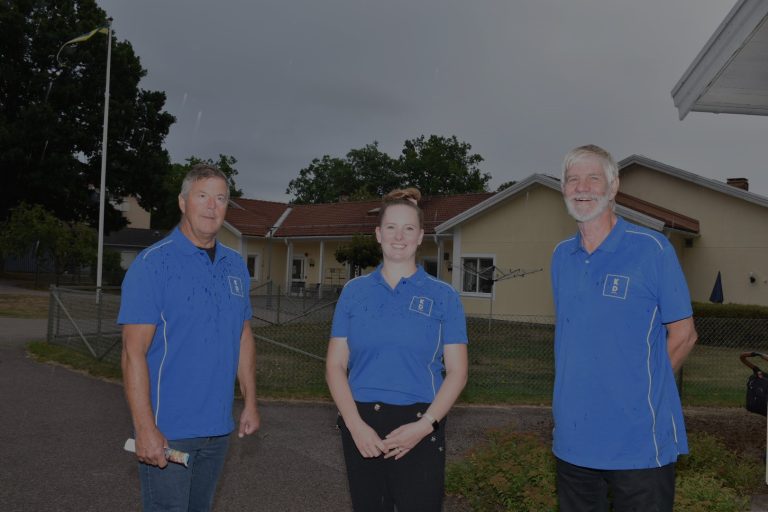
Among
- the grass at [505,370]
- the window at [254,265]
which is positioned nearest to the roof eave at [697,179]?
the grass at [505,370]

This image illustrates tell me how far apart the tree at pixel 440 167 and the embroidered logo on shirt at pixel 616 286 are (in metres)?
60.1

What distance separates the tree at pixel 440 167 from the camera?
63.9 meters

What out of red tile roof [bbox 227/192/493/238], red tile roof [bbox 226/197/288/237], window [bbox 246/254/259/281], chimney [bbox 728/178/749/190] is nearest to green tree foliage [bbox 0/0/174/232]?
red tile roof [bbox 226/197/288/237]

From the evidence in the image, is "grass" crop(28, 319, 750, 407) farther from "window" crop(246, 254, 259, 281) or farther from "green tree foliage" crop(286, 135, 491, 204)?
"green tree foliage" crop(286, 135, 491, 204)

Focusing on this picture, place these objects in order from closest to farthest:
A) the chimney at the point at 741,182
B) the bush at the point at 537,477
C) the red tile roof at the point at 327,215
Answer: the bush at the point at 537,477 → the chimney at the point at 741,182 → the red tile roof at the point at 327,215

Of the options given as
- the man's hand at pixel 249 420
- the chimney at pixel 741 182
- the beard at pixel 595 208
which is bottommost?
the man's hand at pixel 249 420

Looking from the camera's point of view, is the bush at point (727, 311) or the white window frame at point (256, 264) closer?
the bush at point (727, 311)

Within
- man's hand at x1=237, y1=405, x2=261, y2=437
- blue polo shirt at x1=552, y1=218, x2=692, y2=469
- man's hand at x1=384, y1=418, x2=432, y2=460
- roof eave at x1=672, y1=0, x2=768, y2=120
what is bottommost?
man's hand at x1=237, y1=405, x2=261, y2=437

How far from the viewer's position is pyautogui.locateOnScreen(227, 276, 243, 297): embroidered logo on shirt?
3.18m

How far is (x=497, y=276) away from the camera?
23125 mm

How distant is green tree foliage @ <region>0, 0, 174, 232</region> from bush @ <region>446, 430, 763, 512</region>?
36045mm

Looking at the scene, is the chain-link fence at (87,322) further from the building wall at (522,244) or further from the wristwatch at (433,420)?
the building wall at (522,244)

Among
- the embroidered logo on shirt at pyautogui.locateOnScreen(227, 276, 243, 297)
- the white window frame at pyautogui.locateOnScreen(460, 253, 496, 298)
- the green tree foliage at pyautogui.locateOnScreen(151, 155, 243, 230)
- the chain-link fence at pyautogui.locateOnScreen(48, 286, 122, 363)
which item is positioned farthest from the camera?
the green tree foliage at pyautogui.locateOnScreen(151, 155, 243, 230)

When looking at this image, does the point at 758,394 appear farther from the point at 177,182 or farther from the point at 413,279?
the point at 177,182
